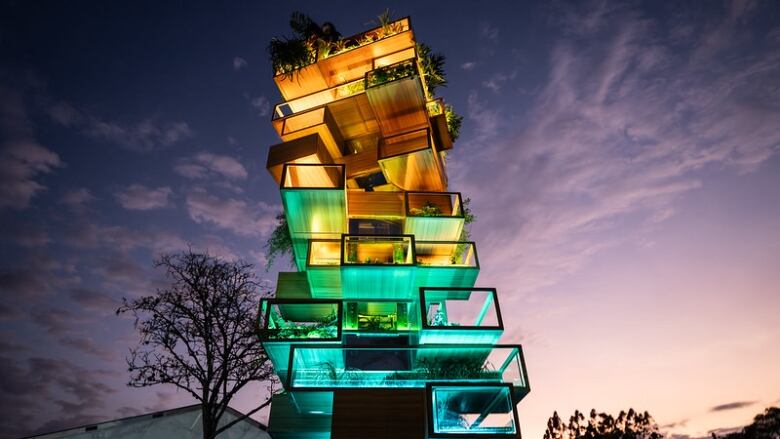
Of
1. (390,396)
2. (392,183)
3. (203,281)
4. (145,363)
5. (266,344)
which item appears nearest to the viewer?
(390,396)

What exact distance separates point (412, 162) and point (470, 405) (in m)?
9.65

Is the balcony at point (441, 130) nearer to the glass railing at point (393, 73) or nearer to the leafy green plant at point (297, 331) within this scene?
the glass railing at point (393, 73)

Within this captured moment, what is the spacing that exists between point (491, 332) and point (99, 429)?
1494 centimetres

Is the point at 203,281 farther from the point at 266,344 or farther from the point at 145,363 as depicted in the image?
the point at 266,344

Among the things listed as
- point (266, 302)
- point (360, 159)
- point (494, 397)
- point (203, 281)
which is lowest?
point (494, 397)

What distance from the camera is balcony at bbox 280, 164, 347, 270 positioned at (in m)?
14.2

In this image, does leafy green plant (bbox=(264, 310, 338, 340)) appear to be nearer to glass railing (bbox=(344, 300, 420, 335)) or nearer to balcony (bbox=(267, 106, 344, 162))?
glass railing (bbox=(344, 300, 420, 335))

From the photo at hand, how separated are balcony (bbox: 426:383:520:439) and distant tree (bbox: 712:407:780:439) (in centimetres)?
7794

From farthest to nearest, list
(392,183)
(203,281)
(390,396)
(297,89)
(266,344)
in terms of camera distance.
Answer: (297,89)
(392,183)
(203,281)
(266,344)
(390,396)

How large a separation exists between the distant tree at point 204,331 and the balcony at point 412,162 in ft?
23.7

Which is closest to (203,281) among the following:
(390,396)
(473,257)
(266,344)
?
(266,344)

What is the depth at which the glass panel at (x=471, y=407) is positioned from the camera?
9.98m

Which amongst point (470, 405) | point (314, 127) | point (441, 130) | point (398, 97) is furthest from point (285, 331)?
point (441, 130)

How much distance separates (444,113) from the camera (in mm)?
18375
